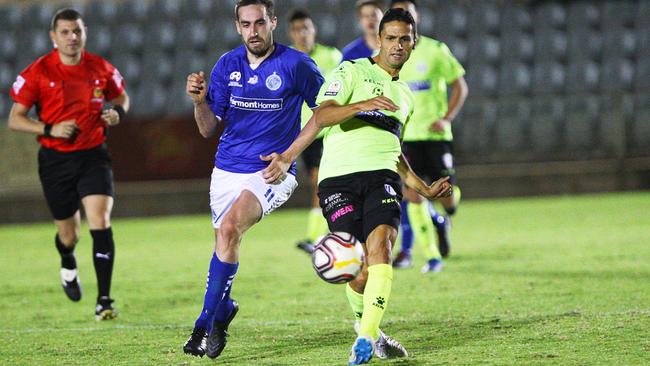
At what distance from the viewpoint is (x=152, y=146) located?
17.2 m

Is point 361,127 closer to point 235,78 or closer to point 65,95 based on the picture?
point 235,78

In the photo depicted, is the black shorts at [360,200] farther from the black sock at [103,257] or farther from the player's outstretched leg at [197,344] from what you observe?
the black sock at [103,257]

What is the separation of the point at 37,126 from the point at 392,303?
2845 millimetres

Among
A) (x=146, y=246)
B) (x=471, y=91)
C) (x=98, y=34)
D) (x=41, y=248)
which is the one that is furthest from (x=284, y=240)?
(x=98, y=34)

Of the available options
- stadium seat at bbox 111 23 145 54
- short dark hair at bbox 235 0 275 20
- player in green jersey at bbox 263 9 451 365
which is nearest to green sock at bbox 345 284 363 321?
player in green jersey at bbox 263 9 451 365

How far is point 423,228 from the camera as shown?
9.45 metres

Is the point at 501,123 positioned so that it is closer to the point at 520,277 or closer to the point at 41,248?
the point at 41,248

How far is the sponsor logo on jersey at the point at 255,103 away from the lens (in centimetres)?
607

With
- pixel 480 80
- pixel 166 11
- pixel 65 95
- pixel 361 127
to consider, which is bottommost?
pixel 480 80

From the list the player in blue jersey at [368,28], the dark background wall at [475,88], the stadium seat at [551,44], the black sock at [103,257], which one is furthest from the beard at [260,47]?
the stadium seat at [551,44]

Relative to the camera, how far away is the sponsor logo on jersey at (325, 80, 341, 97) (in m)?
5.59

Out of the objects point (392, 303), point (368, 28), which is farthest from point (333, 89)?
point (368, 28)

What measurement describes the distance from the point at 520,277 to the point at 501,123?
9.38 m

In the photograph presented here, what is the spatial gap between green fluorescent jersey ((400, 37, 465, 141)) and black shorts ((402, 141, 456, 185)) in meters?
0.06
